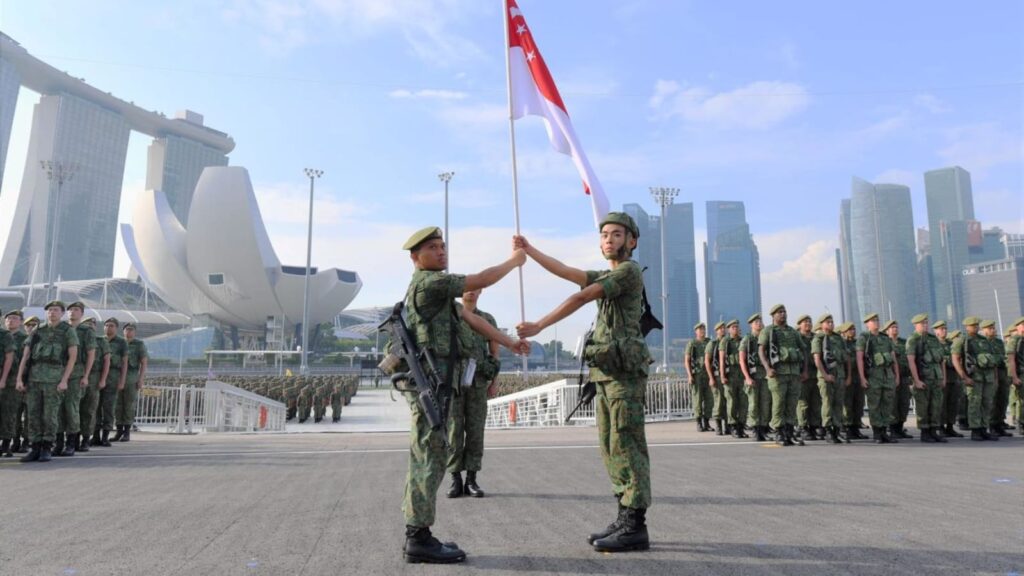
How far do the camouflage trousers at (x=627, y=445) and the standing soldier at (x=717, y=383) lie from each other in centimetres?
693

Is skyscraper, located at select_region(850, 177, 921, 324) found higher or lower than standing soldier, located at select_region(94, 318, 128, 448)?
higher

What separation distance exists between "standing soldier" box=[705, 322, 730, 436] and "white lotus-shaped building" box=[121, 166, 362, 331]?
6022cm

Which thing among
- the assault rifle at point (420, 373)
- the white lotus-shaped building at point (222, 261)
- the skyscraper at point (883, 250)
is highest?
the skyscraper at point (883, 250)

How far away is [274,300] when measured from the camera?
69938 millimetres

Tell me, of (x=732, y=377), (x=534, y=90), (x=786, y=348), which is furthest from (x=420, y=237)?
(x=732, y=377)

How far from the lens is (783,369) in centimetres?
805

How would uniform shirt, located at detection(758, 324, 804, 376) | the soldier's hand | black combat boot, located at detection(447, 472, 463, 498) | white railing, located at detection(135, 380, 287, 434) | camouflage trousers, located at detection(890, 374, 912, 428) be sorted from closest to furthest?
the soldier's hand < black combat boot, located at detection(447, 472, 463, 498) < uniform shirt, located at detection(758, 324, 804, 376) < camouflage trousers, located at detection(890, 374, 912, 428) < white railing, located at detection(135, 380, 287, 434)

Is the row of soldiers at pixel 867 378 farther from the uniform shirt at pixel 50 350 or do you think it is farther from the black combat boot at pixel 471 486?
the uniform shirt at pixel 50 350

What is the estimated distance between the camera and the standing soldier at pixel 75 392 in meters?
7.55

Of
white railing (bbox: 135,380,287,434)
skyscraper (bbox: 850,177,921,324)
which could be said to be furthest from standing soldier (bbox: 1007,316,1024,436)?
skyscraper (bbox: 850,177,921,324)

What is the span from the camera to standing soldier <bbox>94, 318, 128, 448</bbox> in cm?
912

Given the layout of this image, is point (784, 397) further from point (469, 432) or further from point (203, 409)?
point (203, 409)

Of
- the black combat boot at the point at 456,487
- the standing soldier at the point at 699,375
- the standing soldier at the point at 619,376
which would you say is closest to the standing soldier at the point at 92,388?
the black combat boot at the point at 456,487

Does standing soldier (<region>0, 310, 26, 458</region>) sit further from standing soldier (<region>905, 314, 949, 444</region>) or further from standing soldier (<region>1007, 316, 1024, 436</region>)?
standing soldier (<region>1007, 316, 1024, 436</region>)
